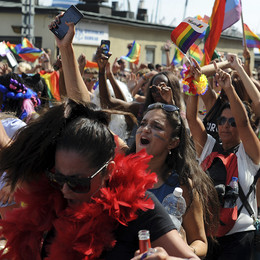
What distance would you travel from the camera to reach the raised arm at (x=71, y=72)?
9.78 feet

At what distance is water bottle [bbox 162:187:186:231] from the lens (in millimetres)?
2785

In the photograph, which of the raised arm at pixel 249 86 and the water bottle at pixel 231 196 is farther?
the raised arm at pixel 249 86

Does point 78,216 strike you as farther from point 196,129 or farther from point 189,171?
point 196,129

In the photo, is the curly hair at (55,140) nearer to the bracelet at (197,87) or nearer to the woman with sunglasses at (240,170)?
the woman with sunglasses at (240,170)

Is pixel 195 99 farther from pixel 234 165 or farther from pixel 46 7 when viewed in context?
pixel 46 7

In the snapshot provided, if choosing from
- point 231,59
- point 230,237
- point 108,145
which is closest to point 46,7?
point 231,59

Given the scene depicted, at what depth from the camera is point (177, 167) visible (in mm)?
3303

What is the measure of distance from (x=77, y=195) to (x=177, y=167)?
1.34 meters

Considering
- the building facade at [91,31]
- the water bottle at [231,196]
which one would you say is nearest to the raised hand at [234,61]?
the water bottle at [231,196]

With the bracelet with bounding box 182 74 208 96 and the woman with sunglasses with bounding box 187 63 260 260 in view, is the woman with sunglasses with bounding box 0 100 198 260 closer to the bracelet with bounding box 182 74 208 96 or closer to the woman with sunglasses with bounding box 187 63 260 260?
the woman with sunglasses with bounding box 187 63 260 260

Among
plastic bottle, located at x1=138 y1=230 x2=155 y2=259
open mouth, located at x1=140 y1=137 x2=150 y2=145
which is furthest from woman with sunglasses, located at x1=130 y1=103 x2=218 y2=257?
plastic bottle, located at x1=138 y1=230 x2=155 y2=259

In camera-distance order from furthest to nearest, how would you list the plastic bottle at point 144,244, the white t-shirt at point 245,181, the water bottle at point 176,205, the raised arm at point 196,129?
1. the raised arm at point 196,129
2. the white t-shirt at point 245,181
3. the water bottle at point 176,205
4. the plastic bottle at point 144,244

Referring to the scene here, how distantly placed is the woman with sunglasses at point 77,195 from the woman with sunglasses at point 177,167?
955 millimetres

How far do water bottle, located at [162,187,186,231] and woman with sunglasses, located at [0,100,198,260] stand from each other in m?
0.63
